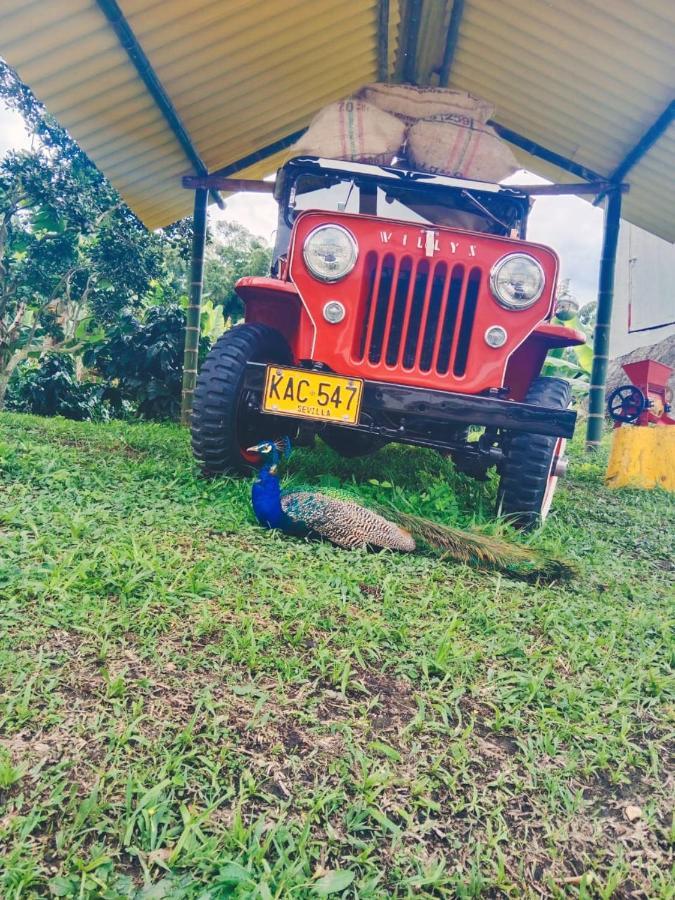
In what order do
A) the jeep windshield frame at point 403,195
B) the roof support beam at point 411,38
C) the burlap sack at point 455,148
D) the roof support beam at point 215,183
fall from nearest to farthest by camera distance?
1. the jeep windshield frame at point 403,195
2. the burlap sack at point 455,148
3. the roof support beam at point 411,38
4. the roof support beam at point 215,183

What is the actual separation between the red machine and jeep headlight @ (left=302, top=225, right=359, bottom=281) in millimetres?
3883

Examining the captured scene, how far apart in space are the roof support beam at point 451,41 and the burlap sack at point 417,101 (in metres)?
0.95

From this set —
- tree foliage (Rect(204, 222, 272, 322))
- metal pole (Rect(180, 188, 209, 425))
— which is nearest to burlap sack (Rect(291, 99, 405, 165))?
metal pole (Rect(180, 188, 209, 425))

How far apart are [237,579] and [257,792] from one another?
0.96 metres

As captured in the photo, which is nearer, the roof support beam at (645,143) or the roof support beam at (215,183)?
the roof support beam at (645,143)

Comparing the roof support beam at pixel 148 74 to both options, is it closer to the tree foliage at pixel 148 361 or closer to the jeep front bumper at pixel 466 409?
the tree foliage at pixel 148 361

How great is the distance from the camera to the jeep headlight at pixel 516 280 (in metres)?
2.83

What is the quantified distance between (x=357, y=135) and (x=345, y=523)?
245 centimetres

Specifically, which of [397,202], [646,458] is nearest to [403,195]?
[397,202]

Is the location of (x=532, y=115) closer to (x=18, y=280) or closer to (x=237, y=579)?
(x=237, y=579)

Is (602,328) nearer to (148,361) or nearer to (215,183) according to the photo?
(215,183)

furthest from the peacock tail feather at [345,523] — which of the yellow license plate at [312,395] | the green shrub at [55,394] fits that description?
the green shrub at [55,394]

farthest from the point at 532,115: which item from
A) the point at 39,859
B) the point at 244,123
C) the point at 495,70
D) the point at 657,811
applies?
the point at 39,859

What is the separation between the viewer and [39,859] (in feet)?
3.12
